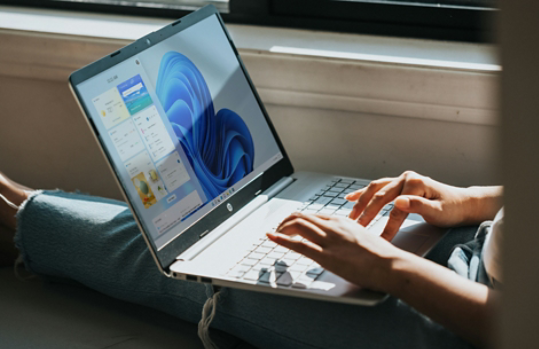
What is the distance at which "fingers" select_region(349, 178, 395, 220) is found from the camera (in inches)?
32.3

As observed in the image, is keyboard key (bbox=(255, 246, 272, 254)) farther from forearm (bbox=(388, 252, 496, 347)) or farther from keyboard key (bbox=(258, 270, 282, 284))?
forearm (bbox=(388, 252, 496, 347))

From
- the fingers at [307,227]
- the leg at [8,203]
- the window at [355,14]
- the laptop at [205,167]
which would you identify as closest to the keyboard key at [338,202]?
the laptop at [205,167]

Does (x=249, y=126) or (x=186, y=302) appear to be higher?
(x=249, y=126)

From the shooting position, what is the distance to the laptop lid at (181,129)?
0.77 m

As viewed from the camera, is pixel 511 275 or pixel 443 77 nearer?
pixel 511 275

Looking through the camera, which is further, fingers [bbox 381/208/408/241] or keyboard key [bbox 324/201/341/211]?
keyboard key [bbox 324/201/341/211]

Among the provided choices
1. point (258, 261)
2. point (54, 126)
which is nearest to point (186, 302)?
point (258, 261)

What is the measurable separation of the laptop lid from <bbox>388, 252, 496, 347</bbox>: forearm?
0.31 metres

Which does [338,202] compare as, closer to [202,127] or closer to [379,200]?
A: [379,200]

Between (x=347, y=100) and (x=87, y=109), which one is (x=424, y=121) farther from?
(x=87, y=109)

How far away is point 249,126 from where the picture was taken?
38.5 inches

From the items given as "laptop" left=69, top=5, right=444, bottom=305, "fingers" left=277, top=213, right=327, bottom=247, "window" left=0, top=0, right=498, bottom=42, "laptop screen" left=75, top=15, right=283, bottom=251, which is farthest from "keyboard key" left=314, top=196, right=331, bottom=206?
"window" left=0, top=0, right=498, bottom=42

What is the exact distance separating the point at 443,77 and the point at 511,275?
81 centimetres

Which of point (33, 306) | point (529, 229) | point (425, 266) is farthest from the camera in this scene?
point (33, 306)
